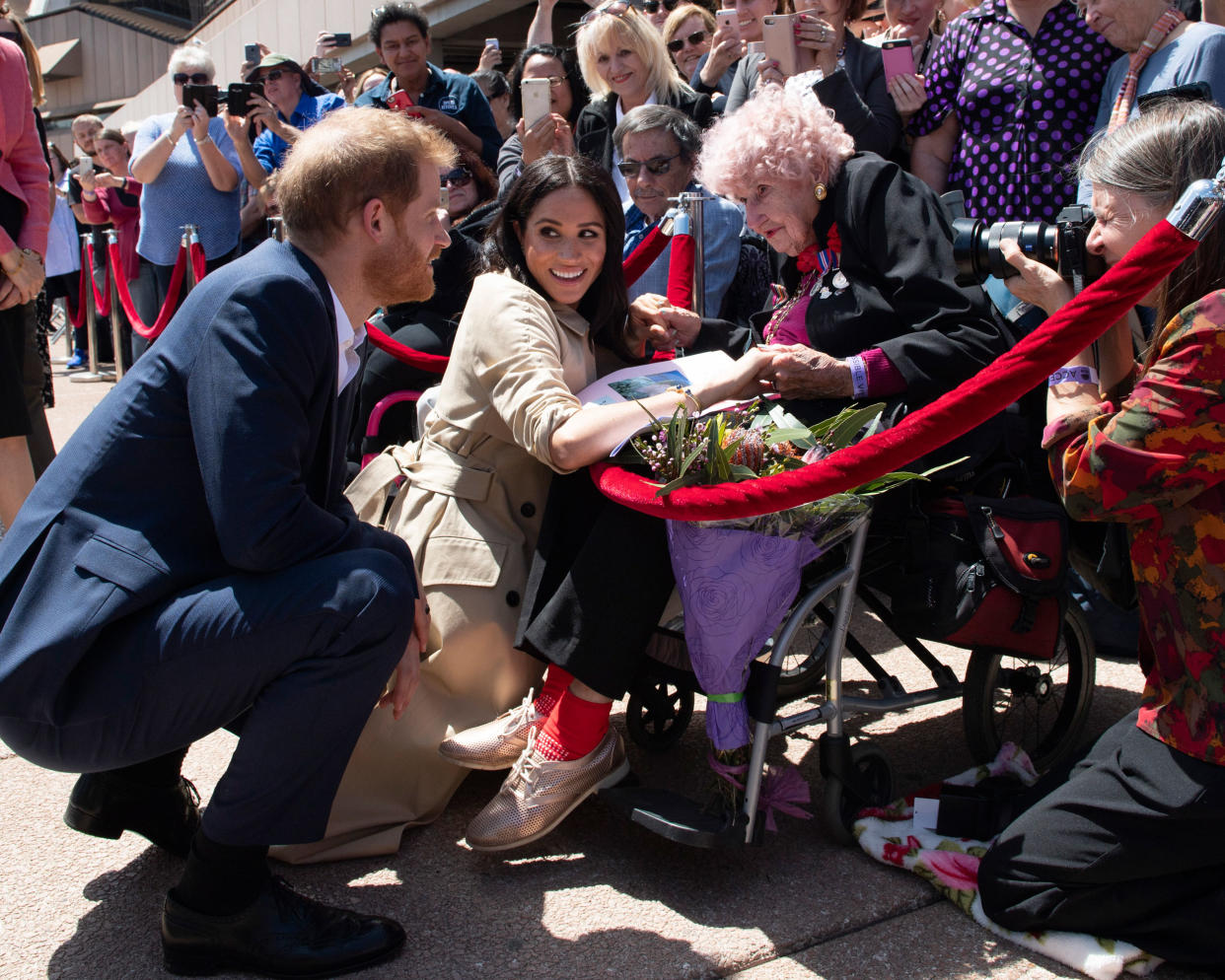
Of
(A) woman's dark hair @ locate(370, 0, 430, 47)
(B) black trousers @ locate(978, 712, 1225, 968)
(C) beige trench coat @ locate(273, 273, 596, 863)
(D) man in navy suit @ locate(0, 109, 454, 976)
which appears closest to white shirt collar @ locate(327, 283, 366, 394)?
(D) man in navy suit @ locate(0, 109, 454, 976)

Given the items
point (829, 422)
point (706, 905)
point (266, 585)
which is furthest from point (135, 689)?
point (829, 422)

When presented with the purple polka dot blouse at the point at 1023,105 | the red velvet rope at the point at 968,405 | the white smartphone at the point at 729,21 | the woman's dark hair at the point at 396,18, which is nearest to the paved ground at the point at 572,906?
the red velvet rope at the point at 968,405

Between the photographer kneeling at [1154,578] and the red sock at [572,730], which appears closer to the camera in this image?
the photographer kneeling at [1154,578]

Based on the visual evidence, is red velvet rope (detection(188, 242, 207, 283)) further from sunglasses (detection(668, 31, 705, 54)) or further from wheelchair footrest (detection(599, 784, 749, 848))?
wheelchair footrest (detection(599, 784, 749, 848))

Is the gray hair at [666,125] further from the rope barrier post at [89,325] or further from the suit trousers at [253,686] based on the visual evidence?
the rope barrier post at [89,325]

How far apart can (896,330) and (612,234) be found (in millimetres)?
757

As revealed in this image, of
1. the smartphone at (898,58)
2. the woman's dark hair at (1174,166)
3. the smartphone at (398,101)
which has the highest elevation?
the smartphone at (398,101)

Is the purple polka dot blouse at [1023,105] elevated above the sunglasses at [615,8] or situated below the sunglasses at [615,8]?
below

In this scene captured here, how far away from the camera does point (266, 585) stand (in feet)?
6.53

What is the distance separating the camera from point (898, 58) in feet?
12.9

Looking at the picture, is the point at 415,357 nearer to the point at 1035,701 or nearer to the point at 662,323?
the point at 662,323

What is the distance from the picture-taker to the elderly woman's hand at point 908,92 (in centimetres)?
391

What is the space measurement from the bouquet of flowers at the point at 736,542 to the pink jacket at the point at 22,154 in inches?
97.0

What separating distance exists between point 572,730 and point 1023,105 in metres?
2.50
